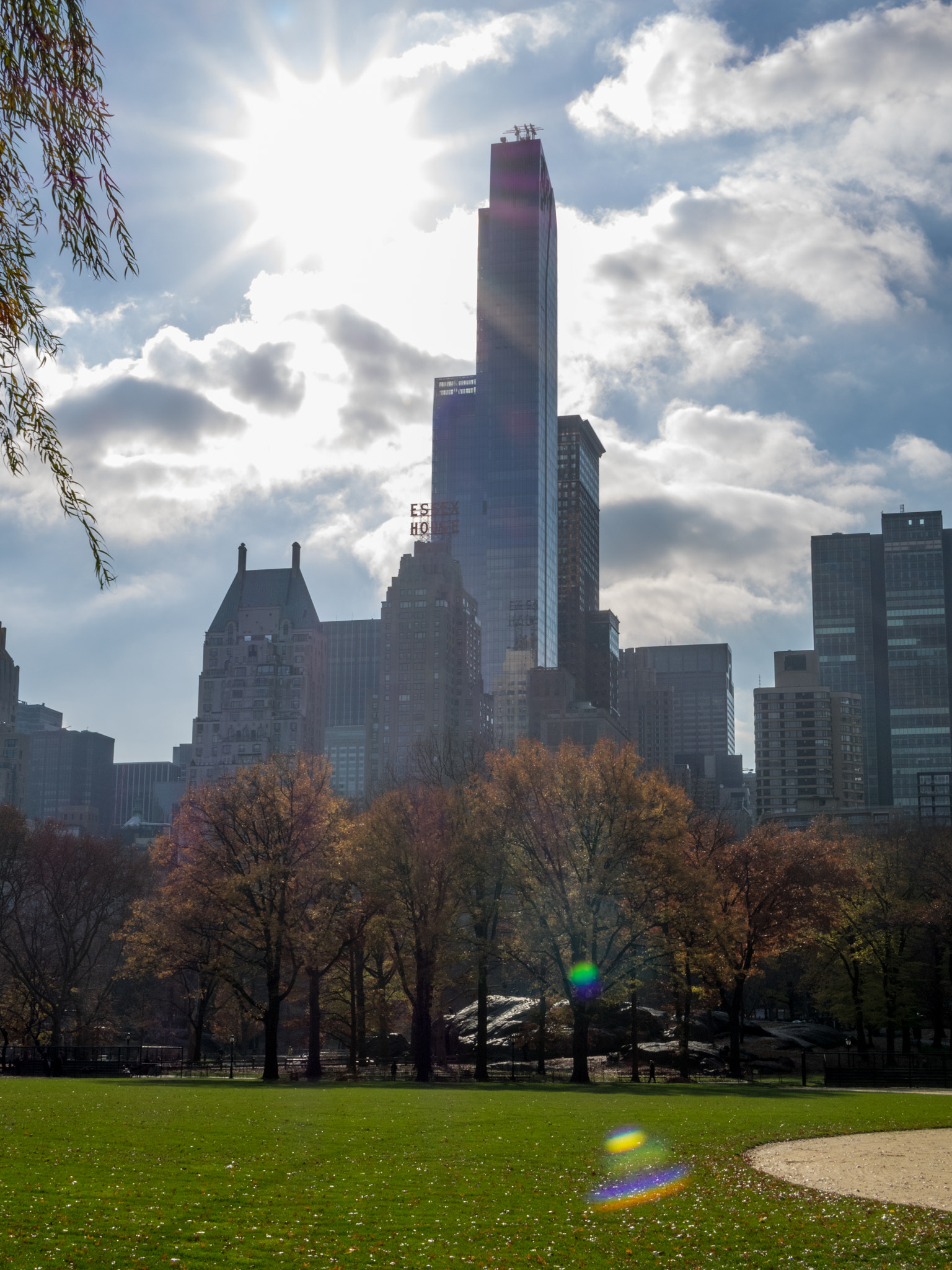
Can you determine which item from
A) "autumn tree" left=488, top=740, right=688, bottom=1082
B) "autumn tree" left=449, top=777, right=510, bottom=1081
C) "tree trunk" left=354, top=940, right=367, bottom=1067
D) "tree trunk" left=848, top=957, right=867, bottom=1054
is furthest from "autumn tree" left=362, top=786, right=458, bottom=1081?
"tree trunk" left=848, top=957, right=867, bottom=1054

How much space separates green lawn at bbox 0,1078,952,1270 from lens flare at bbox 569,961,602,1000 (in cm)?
1870

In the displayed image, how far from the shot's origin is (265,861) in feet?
169

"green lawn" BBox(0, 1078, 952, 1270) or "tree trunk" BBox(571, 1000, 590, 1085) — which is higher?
"green lawn" BBox(0, 1078, 952, 1270)

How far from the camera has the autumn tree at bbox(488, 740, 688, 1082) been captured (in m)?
49.3

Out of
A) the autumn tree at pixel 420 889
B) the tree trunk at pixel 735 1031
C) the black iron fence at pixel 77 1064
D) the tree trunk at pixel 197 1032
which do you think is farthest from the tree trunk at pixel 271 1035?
the tree trunk at pixel 735 1031

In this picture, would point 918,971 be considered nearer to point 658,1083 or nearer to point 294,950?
point 658,1083

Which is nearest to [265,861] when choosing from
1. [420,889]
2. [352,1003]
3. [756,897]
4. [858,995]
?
[420,889]

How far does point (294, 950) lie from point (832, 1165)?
32641 millimetres

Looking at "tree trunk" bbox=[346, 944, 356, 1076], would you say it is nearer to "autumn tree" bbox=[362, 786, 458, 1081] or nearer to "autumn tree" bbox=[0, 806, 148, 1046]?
"autumn tree" bbox=[362, 786, 458, 1081]

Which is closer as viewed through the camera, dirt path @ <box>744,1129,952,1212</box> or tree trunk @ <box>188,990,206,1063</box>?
dirt path @ <box>744,1129,952,1212</box>

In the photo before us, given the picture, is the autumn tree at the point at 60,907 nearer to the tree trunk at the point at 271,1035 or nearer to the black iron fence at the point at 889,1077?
the tree trunk at the point at 271,1035

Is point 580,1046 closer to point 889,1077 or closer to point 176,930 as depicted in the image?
point 889,1077

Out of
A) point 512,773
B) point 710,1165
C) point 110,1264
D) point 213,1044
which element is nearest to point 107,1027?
point 213,1044

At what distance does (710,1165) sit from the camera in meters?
22.2
